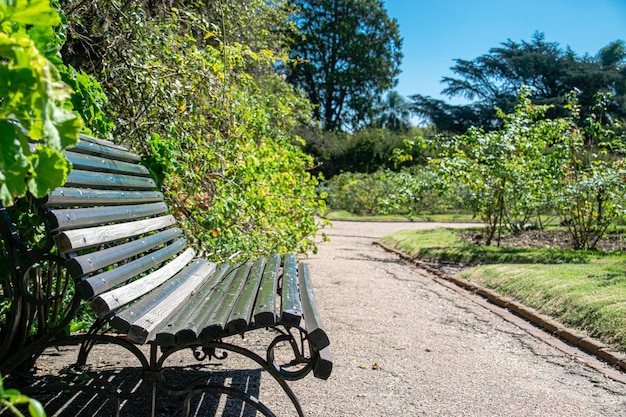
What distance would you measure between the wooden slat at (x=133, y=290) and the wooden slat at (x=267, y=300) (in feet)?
1.65

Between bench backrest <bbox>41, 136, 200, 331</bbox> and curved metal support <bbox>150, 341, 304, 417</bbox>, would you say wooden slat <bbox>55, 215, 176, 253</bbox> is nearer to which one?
bench backrest <bbox>41, 136, 200, 331</bbox>

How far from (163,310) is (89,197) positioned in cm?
60

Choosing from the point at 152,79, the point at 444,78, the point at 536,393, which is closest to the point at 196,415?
the point at 536,393

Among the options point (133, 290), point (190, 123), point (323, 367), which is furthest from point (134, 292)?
point (190, 123)

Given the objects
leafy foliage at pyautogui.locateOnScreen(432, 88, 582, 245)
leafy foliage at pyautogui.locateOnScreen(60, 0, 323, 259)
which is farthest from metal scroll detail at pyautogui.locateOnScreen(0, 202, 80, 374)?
leafy foliage at pyautogui.locateOnScreen(432, 88, 582, 245)

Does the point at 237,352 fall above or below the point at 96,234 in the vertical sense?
below

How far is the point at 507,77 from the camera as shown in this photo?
4044 centimetres

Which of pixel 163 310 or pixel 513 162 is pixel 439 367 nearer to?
pixel 163 310

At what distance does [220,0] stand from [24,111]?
600cm

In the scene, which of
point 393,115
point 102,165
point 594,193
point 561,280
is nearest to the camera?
point 102,165

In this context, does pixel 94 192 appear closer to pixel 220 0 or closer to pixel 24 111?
pixel 24 111

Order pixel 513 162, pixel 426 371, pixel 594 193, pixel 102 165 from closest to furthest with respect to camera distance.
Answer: pixel 102 165 → pixel 426 371 → pixel 594 193 → pixel 513 162

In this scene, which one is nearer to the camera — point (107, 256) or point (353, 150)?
point (107, 256)

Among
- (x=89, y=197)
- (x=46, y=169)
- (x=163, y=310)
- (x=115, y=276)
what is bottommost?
(x=163, y=310)
